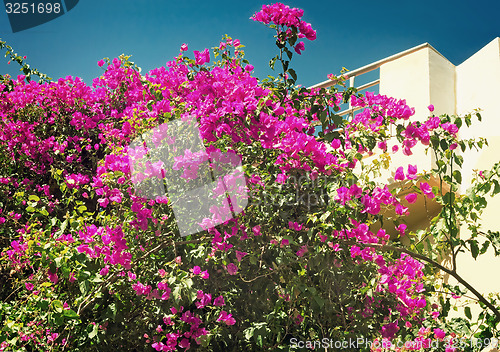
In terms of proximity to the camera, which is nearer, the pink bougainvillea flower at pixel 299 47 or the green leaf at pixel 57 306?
the green leaf at pixel 57 306

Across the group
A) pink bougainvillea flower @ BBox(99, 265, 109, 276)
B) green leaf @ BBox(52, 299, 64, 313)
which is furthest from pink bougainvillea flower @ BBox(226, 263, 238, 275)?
green leaf @ BBox(52, 299, 64, 313)

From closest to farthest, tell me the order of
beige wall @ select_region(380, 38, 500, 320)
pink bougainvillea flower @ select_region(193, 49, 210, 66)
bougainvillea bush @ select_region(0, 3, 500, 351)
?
bougainvillea bush @ select_region(0, 3, 500, 351) < pink bougainvillea flower @ select_region(193, 49, 210, 66) < beige wall @ select_region(380, 38, 500, 320)

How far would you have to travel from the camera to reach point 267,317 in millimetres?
2631

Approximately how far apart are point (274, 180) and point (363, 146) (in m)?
0.57

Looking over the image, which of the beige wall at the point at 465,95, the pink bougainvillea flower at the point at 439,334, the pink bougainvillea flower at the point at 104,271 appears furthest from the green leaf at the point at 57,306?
the beige wall at the point at 465,95

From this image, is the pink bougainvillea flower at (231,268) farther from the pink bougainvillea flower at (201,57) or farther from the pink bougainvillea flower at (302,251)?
the pink bougainvillea flower at (201,57)

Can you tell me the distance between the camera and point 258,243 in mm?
2680

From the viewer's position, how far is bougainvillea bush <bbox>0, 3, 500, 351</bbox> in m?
2.54

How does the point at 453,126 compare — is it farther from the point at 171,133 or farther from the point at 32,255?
the point at 32,255

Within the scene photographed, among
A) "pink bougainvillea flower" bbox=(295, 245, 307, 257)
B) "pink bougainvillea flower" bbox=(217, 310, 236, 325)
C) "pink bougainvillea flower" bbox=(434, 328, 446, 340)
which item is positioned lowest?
"pink bougainvillea flower" bbox=(434, 328, 446, 340)

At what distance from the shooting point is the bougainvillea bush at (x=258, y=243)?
2535mm

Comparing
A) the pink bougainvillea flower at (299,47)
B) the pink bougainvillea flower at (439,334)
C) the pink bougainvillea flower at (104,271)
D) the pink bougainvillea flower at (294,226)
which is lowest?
the pink bougainvillea flower at (439,334)

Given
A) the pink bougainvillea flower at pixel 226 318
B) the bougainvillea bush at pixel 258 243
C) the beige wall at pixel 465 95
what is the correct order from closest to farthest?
the bougainvillea bush at pixel 258 243 < the pink bougainvillea flower at pixel 226 318 < the beige wall at pixel 465 95

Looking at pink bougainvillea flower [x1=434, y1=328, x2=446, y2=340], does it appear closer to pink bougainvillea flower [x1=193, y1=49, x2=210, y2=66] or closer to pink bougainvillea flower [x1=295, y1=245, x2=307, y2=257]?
pink bougainvillea flower [x1=295, y1=245, x2=307, y2=257]
